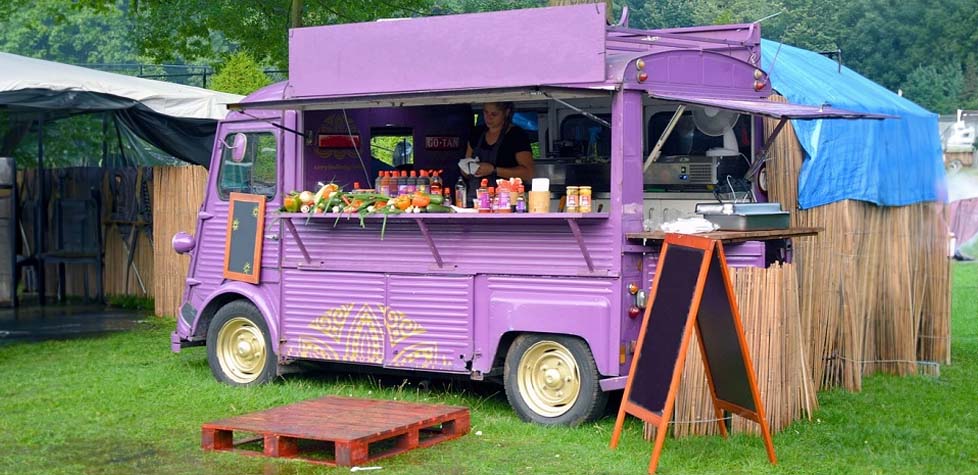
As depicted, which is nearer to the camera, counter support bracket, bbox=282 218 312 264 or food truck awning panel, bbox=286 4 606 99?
food truck awning panel, bbox=286 4 606 99

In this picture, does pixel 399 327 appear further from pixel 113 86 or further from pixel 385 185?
pixel 113 86

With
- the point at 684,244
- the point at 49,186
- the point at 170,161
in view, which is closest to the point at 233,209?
the point at 684,244

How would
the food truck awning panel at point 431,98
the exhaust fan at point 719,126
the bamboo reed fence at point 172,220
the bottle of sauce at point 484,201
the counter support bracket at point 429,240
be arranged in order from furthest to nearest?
the bamboo reed fence at point 172,220 → the exhaust fan at point 719,126 → the counter support bracket at point 429,240 → the bottle of sauce at point 484,201 → the food truck awning panel at point 431,98

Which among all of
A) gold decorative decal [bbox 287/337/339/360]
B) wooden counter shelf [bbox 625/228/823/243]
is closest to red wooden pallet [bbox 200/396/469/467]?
gold decorative decal [bbox 287/337/339/360]

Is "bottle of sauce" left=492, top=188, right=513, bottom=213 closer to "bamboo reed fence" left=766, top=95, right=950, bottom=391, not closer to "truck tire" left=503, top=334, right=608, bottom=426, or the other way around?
"truck tire" left=503, top=334, right=608, bottom=426

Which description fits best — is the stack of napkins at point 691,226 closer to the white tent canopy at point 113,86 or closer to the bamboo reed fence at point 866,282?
the bamboo reed fence at point 866,282

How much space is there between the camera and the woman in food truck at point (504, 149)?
32.7 feet

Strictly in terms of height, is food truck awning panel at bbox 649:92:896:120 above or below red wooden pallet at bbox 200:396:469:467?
above

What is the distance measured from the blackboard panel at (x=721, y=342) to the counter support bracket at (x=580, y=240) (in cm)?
96

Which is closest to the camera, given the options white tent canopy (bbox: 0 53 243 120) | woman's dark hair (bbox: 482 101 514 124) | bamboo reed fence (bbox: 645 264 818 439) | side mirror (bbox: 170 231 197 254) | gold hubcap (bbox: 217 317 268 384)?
bamboo reed fence (bbox: 645 264 818 439)

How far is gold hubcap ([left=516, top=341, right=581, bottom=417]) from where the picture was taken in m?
8.69

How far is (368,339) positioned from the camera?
31.4ft

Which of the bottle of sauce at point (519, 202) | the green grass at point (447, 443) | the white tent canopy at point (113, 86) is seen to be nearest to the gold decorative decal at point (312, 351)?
the green grass at point (447, 443)

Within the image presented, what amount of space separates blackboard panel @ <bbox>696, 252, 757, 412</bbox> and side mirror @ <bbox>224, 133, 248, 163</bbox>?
4483mm
